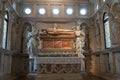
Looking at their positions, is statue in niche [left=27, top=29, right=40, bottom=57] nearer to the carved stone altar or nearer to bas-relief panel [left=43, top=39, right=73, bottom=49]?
the carved stone altar

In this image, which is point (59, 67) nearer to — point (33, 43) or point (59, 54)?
point (59, 54)

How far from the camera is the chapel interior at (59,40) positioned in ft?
30.8

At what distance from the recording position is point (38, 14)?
45.5 feet

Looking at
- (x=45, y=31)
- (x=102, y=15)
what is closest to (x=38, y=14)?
(x=45, y=31)

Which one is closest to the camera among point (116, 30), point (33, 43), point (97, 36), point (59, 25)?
point (116, 30)

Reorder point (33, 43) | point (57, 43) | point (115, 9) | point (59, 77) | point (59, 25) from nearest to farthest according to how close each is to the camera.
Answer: point (59, 77) → point (115, 9) → point (33, 43) → point (57, 43) → point (59, 25)

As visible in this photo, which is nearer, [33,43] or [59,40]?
[33,43]

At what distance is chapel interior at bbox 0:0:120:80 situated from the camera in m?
9.38

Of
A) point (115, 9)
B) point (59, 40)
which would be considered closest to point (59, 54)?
point (59, 40)

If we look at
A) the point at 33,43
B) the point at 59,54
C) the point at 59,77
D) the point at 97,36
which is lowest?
the point at 59,77

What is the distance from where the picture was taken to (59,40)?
11.6 m

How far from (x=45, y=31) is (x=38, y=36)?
2.29ft

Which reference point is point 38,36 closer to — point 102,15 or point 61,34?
point 61,34

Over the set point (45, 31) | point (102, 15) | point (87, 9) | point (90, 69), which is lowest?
point (90, 69)
